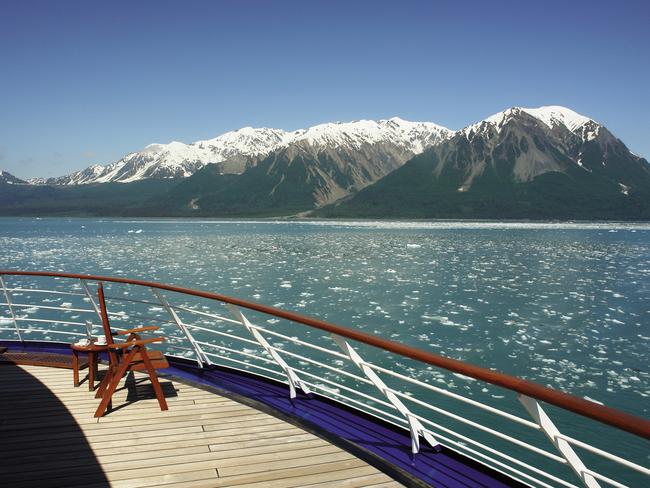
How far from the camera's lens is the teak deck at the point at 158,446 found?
428cm

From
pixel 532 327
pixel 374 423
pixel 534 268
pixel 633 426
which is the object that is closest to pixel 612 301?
pixel 532 327

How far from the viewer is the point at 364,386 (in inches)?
596

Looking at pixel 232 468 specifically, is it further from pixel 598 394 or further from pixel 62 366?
pixel 598 394

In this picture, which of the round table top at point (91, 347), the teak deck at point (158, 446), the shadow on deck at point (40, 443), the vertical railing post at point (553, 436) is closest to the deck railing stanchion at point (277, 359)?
the teak deck at point (158, 446)

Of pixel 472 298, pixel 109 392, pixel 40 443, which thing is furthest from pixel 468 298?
pixel 40 443

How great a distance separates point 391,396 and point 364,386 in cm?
1099

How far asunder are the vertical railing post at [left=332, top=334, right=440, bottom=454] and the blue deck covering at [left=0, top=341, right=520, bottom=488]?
0.35ft

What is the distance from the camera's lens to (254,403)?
604cm

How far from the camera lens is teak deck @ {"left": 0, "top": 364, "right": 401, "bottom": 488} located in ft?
14.0

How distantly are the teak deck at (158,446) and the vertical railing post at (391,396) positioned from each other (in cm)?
60

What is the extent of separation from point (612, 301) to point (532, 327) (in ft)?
39.3

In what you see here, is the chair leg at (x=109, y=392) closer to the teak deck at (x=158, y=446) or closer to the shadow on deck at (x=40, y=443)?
the teak deck at (x=158, y=446)

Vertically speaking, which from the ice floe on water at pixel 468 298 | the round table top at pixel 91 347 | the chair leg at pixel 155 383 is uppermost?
the round table top at pixel 91 347

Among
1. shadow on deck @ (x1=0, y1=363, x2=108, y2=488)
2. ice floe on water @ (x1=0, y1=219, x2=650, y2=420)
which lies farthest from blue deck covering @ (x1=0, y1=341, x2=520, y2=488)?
ice floe on water @ (x1=0, y1=219, x2=650, y2=420)
